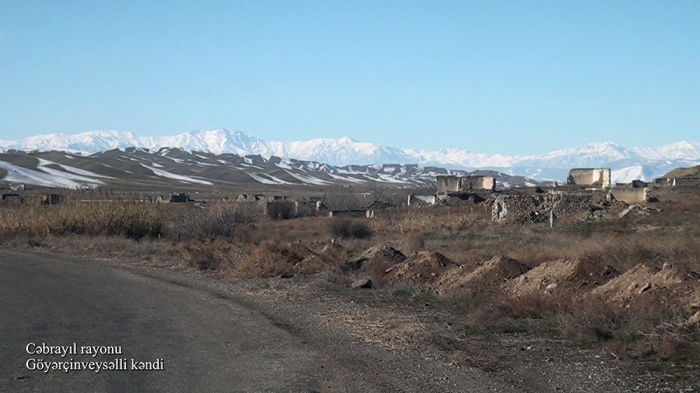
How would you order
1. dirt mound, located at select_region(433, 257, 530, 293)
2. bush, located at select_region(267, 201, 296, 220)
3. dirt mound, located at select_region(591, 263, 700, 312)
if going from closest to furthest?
dirt mound, located at select_region(591, 263, 700, 312) → dirt mound, located at select_region(433, 257, 530, 293) → bush, located at select_region(267, 201, 296, 220)

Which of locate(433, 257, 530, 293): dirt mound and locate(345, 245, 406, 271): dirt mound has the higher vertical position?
locate(433, 257, 530, 293): dirt mound

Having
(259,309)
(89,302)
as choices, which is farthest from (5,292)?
(259,309)

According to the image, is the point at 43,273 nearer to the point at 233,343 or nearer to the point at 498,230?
the point at 233,343

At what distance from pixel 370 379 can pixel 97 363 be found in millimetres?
3091

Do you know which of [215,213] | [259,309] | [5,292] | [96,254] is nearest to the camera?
[259,309]

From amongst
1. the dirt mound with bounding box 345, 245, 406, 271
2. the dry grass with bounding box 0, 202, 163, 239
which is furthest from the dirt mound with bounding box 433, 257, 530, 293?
the dry grass with bounding box 0, 202, 163, 239

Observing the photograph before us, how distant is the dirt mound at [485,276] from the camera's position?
14773 millimetres

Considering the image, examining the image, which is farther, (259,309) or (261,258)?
(261,258)

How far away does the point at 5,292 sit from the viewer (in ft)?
49.7

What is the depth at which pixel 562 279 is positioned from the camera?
1330 centimetres

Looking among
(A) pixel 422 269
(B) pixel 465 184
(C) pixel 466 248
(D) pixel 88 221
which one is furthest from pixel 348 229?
(B) pixel 465 184

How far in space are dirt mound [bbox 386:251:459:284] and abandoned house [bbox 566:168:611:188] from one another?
53210 mm

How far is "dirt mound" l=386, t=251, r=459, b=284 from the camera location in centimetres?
1677

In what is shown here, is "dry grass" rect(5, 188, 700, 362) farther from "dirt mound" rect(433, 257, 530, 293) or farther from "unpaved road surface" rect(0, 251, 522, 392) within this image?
"unpaved road surface" rect(0, 251, 522, 392)
